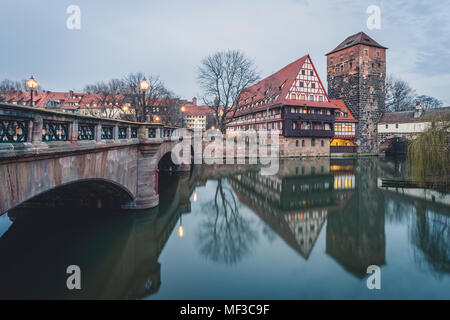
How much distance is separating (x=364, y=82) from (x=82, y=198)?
49.1 metres

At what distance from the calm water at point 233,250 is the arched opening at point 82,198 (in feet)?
1.34

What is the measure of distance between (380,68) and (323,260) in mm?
50724

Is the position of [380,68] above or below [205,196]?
above

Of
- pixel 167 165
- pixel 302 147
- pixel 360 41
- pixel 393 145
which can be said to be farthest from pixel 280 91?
pixel 393 145

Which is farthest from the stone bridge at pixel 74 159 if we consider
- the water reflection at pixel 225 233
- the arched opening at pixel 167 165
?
the arched opening at pixel 167 165

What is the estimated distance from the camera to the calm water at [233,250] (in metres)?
5.61

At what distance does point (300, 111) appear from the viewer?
38000 millimetres

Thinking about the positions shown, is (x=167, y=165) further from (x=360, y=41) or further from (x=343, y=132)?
(x=360, y=41)

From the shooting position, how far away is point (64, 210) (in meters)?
10.6

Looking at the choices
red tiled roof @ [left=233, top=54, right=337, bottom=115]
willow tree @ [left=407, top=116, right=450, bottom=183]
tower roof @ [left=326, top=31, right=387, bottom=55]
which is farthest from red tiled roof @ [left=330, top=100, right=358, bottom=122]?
willow tree @ [left=407, top=116, right=450, bottom=183]

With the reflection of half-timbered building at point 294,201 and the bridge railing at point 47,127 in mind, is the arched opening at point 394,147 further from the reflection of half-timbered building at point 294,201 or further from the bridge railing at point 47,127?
the bridge railing at point 47,127
